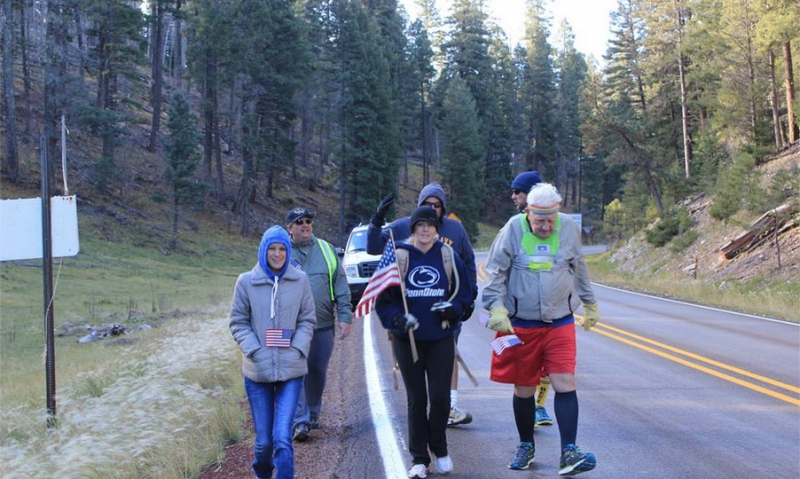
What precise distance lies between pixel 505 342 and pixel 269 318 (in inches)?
67.6

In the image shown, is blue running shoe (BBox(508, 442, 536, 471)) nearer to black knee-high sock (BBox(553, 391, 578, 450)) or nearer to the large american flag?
black knee-high sock (BBox(553, 391, 578, 450))

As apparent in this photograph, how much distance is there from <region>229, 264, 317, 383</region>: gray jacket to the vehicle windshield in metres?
13.6

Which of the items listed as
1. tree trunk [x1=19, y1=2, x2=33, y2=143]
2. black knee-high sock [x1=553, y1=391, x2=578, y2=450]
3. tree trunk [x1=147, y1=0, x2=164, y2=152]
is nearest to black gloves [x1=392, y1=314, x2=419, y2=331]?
black knee-high sock [x1=553, y1=391, x2=578, y2=450]

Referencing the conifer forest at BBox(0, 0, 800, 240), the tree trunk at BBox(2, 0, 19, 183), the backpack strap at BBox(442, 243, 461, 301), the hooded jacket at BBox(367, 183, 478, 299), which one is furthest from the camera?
the conifer forest at BBox(0, 0, 800, 240)

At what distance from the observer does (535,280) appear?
233 inches

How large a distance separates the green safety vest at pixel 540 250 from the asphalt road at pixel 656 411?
1.60 meters

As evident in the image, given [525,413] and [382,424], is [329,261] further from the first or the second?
[525,413]

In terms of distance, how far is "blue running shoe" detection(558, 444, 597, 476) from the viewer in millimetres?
5750

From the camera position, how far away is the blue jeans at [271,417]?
18.8 ft

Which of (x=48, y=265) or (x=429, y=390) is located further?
(x=48, y=265)

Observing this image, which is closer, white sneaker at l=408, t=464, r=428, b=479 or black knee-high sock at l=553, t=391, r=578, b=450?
black knee-high sock at l=553, t=391, r=578, b=450

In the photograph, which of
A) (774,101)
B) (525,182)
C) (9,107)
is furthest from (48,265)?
(774,101)

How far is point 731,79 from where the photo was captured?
4131cm

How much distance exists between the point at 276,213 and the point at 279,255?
48302 millimetres
